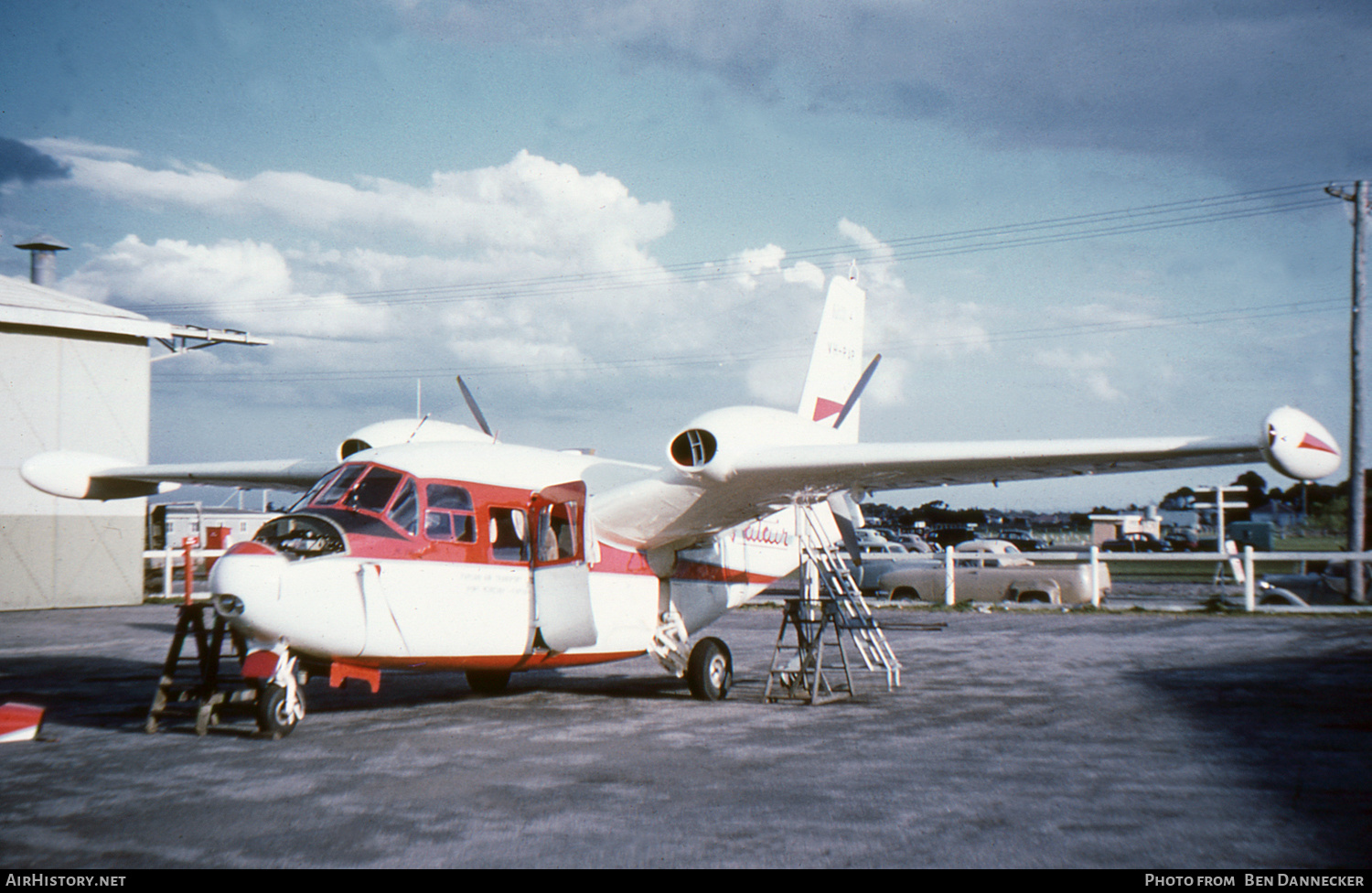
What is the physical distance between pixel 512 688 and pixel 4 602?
19169 millimetres

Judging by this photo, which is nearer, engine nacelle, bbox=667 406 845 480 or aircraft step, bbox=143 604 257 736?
aircraft step, bbox=143 604 257 736

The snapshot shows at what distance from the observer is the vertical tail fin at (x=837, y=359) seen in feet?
45.8

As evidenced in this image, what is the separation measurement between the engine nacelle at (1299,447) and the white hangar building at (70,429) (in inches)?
1061

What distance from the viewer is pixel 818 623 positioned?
39.3 feet

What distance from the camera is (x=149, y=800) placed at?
21.7 ft

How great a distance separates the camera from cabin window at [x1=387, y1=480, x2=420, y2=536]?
9.27 metres

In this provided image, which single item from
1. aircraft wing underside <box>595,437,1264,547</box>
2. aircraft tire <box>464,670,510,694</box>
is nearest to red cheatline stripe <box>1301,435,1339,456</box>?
aircraft wing underside <box>595,437,1264,547</box>

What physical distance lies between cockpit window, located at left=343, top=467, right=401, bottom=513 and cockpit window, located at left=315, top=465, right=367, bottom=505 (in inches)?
4.0

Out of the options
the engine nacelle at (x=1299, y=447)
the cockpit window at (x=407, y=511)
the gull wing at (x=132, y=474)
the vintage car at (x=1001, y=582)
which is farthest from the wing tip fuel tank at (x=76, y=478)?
the vintage car at (x=1001, y=582)

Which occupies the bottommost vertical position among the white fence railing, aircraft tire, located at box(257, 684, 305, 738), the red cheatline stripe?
aircraft tire, located at box(257, 684, 305, 738)

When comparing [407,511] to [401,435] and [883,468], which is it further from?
[883,468]

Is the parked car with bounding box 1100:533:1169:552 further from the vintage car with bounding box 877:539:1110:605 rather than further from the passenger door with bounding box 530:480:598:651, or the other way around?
the passenger door with bounding box 530:480:598:651

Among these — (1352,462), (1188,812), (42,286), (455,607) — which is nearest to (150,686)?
(455,607)

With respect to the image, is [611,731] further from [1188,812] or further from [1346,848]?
[1346,848]
